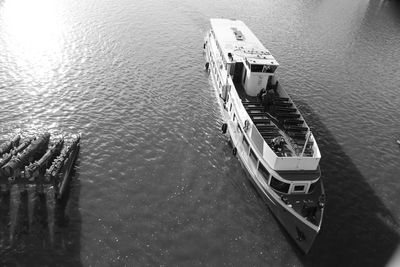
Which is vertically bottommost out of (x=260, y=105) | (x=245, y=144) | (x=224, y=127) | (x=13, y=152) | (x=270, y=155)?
(x=224, y=127)

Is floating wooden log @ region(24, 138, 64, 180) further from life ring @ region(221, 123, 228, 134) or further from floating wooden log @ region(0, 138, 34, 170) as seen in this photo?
life ring @ region(221, 123, 228, 134)

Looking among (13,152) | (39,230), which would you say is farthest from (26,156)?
(39,230)

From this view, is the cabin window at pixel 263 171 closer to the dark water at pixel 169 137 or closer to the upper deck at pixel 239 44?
the dark water at pixel 169 137

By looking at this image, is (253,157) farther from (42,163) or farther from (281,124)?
(42,163)

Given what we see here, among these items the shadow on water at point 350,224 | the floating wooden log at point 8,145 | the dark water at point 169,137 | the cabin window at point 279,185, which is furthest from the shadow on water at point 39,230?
the shadow on water at point 350,224

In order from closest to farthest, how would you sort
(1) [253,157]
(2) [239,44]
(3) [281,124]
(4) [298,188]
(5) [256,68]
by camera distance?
(4) [298,188] < (1) [253,157] < (3) [281,124] < (5) [256,68] < (2) [239,44]

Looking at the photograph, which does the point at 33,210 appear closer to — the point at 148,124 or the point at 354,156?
the point at 148,124
